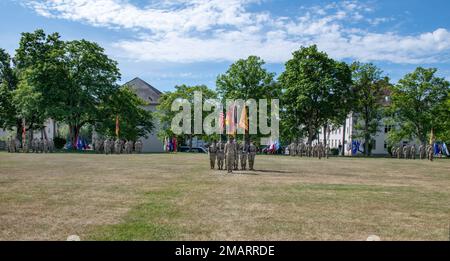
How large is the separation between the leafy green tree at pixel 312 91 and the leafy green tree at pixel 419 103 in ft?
33.8

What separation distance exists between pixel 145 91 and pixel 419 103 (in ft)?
180

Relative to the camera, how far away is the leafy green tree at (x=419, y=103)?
65.8 m

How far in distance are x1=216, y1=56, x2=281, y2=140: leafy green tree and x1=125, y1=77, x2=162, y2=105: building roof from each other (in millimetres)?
33759

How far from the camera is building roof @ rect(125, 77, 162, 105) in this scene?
96.9m

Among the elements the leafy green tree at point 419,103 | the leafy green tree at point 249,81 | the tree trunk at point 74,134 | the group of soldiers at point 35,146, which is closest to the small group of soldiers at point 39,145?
the group of soldiers at point 35,146

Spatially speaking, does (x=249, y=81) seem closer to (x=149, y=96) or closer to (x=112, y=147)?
(x=112, y=147)

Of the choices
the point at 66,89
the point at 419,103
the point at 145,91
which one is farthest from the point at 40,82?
the point at 419,103

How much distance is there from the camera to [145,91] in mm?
98750

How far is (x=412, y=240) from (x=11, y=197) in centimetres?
942

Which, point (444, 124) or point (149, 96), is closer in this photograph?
point (444, 124)

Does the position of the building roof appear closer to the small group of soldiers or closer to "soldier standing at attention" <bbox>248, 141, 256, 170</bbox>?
the small group of soldiers
